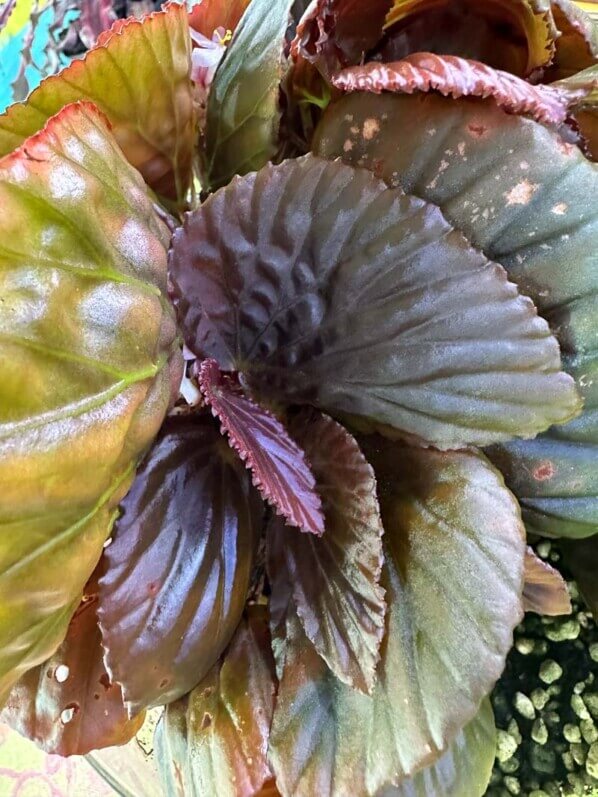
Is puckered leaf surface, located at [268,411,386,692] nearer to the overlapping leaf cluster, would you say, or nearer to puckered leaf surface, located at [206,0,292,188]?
the overlapping leaf cluster

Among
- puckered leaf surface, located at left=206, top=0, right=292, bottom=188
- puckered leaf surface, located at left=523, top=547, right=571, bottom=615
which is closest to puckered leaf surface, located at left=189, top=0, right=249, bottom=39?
puckered leaf surface, located at left=206, top=0, right=292, bottom=188

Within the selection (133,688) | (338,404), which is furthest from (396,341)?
(133,688)

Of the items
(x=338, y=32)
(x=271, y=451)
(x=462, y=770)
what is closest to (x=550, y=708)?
(x=462, y=770)

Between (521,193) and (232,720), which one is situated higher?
(521,193)

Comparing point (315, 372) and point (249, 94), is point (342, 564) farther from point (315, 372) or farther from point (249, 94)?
point (249, 94)

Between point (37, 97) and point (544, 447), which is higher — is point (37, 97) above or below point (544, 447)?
above

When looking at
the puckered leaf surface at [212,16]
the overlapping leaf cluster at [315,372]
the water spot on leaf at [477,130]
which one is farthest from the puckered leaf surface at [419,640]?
the puckered leaf surface at [212,16]

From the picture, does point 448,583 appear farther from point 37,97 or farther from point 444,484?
point 37,97
